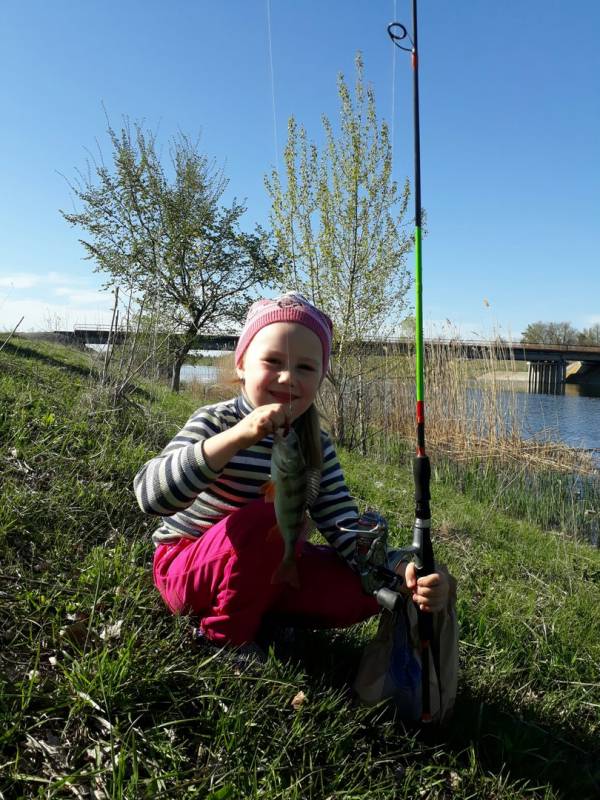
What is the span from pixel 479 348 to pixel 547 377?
34145mm

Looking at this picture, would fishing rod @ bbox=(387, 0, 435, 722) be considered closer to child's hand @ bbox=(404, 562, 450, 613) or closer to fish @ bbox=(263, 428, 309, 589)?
child's hand @ bbox=(404, 562, 450, 613)

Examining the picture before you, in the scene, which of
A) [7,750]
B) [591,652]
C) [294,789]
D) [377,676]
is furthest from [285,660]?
[591,652]

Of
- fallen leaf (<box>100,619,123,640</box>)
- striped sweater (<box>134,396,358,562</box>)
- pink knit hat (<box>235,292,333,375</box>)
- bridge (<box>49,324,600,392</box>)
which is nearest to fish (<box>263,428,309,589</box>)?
striped sweater (<box>134,396,358,562</box>)

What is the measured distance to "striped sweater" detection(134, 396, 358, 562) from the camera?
200 centimetres

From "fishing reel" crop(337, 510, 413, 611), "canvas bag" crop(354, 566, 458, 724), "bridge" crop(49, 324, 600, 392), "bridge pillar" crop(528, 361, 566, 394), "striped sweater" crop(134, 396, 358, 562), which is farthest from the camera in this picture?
"bridge pillar" crop(528, 361, 566, 394)

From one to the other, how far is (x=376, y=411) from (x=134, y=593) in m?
10.3

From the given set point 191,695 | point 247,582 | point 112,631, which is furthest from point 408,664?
point 112,631

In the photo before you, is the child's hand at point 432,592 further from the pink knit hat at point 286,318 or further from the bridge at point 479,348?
the bridge at point 479,348

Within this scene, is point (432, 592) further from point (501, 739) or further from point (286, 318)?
point (286, 318)

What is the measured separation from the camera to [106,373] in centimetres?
558

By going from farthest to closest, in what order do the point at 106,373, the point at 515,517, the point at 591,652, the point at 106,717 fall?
the point at 515,517
the point at 106,373
the point at 591,652
the point at 106,717

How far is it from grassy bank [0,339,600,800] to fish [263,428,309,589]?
21.2 inches

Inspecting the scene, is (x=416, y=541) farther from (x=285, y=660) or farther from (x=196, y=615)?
(x=196, y=615)

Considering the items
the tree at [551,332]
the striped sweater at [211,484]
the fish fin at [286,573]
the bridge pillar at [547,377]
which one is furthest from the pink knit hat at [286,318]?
the tree at [551,332]
